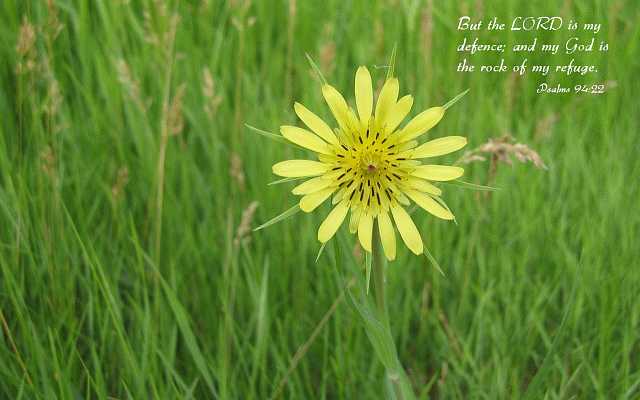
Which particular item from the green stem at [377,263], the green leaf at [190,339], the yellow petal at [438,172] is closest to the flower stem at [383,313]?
the green stem at [377,263]

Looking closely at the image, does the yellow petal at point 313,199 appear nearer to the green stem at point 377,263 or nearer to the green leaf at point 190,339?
the green stem at point 377,263

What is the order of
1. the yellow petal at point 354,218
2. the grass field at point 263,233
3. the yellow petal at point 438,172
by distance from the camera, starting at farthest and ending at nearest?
the grass field at point 263,233 → the yellow petal at point 354,218 → the yellow petal at point 438,172

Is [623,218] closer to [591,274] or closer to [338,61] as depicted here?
[591,274]

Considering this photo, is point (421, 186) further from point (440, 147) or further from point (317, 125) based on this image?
point (317, 125)

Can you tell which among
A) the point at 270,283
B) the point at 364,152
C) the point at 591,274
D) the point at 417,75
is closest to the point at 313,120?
the point at 364,152

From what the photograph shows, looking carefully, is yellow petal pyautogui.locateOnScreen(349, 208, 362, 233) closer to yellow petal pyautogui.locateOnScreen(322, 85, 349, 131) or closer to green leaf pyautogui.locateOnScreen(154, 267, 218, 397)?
yellow petal pyautogui.locateOnScreen(322, 85, 349, 131)

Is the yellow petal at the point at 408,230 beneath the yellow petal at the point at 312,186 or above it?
beneath
